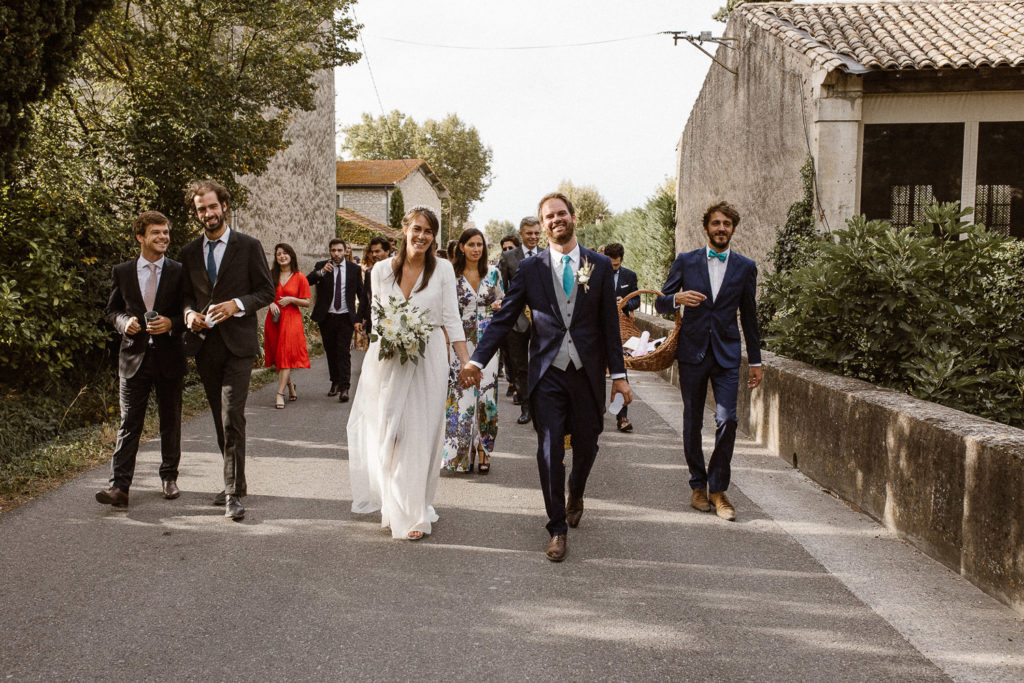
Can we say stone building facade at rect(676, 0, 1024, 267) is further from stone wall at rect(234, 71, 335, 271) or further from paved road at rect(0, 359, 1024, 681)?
stone wall at rect(234, 71, 335, 271)

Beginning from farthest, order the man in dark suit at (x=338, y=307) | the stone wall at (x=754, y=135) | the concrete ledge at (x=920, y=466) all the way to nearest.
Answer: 1. the stone wall at (x=754, y=135)
2. the man in dark suit at (x=338, y=307)
3. the concrete ledge at (x=920, y=466)

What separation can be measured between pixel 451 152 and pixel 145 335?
7393 cm

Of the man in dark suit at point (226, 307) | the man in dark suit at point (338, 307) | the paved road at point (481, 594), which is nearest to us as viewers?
the paved road at point (481, 594)

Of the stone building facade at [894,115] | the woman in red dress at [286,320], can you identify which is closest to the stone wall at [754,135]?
the stone building facade at [894,115]

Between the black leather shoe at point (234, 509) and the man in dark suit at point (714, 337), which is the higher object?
the man in dark suit at point (714, 337)

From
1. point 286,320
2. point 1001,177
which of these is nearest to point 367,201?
point 1001,177

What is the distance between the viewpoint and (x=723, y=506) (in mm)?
Result: 6000

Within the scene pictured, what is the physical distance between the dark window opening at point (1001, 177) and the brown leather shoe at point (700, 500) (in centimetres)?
1175

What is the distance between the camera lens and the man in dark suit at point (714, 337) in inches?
240

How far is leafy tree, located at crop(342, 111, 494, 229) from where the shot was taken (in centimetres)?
7806

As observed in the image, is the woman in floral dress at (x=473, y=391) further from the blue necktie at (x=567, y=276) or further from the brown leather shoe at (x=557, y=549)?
the brown leather shoe at (x=557, y=549)

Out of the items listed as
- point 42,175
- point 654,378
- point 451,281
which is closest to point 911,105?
point 654,378

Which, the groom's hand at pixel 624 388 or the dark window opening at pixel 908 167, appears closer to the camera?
the groom's hand at pixel 624 388

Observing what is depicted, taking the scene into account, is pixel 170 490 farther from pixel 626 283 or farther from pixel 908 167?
pixel 908 167
